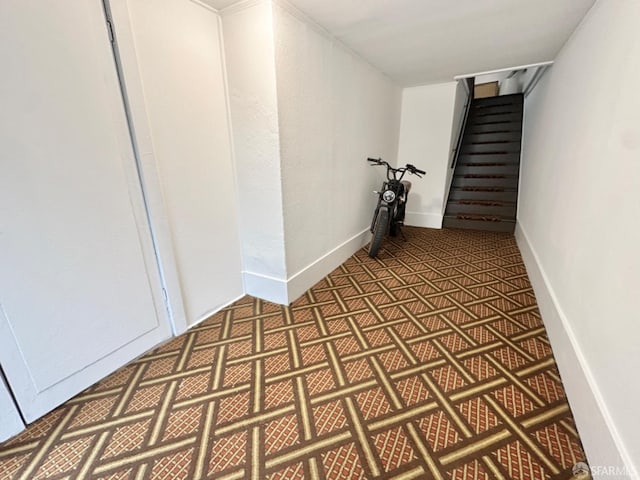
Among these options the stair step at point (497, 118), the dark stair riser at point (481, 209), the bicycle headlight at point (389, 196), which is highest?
the stair step at point (497, 118)

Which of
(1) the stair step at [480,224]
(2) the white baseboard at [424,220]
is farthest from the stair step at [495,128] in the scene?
(2) the white baseboard at [424,220]

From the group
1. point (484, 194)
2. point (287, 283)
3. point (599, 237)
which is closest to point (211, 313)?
point (287, 283)

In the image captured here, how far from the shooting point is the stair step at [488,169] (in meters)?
4.23

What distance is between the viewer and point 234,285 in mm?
2139

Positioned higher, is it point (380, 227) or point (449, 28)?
point (449, 28)

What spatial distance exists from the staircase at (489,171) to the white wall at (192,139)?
11.5ft

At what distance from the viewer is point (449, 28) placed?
199cm

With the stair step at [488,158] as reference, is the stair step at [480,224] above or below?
below

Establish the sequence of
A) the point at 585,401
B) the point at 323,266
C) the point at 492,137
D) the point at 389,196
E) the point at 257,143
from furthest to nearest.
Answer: the point at 492,137 → the point at 389,196 → the point at 323,266 → the point at 257,143 → the point at 585,401

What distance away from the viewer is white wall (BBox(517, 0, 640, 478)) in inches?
36.1

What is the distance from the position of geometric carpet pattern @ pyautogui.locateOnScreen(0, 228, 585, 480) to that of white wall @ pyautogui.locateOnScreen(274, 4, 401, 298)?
65 cm

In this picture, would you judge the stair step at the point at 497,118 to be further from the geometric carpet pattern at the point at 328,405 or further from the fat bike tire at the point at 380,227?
the geometric carpet pattern at the point at 328,405

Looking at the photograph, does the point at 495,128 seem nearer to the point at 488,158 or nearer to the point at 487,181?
the point at 488,158

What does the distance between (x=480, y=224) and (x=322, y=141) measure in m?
3.02
